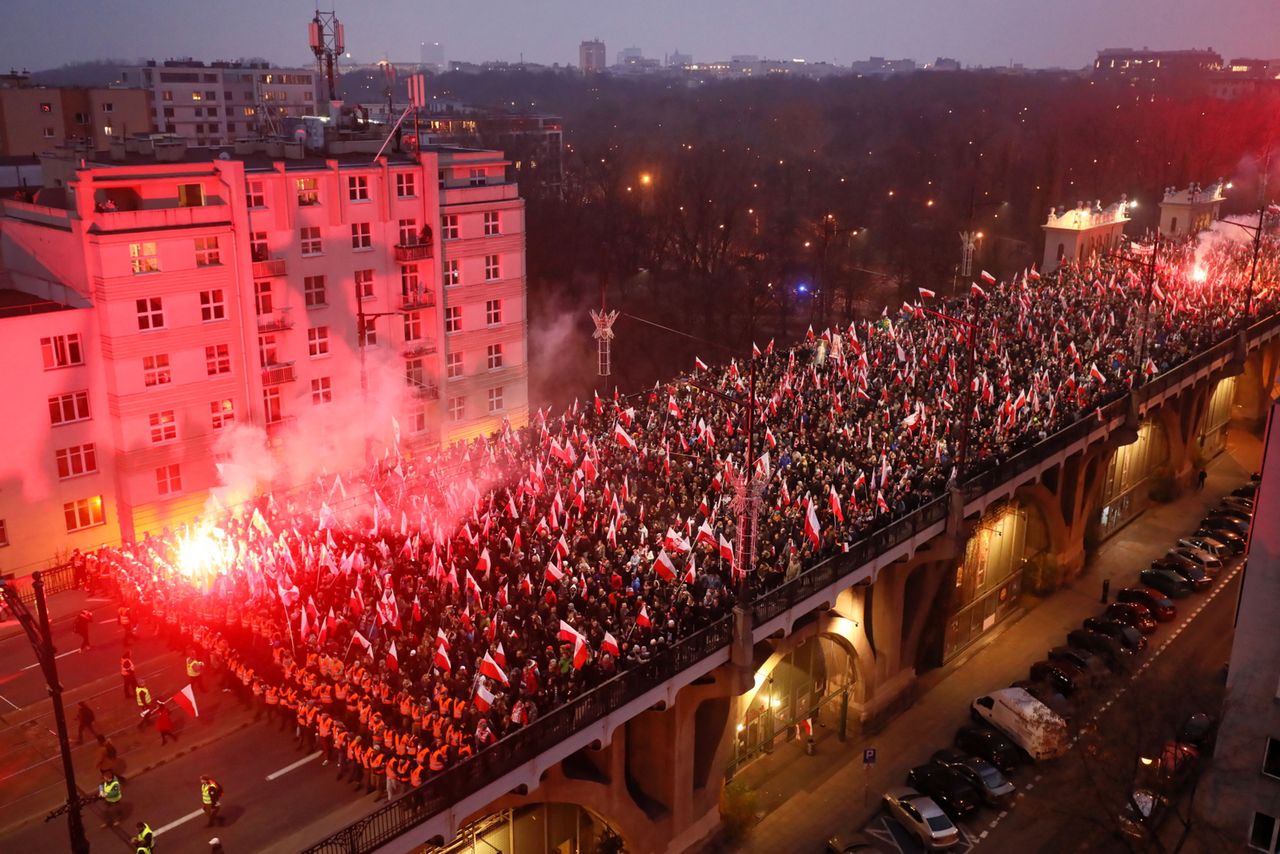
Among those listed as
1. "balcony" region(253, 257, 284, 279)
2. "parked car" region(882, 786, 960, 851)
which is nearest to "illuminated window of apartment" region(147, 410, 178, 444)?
"balcony" region(253, 257, 284, 279)

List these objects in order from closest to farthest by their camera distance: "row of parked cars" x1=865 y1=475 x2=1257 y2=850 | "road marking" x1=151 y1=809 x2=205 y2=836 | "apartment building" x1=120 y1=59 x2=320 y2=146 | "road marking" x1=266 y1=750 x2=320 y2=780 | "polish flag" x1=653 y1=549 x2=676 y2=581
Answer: "road marking" x1=151 y1=809 x2=205 y2=836 < "road marking" x1=266 y1=750 x2=320 y2=780 < "polish flag" x1=653 y1=549 x2=676 y2=581 < "row of parked cars" x1=865 y1=475 x2=1257 y2=850 < "apartment building" x1=120 y1=59 x2=320 y2=146

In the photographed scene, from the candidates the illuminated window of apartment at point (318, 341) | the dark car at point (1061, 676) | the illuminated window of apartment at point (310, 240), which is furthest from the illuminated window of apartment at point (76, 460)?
the dark car at point (1061, 676)

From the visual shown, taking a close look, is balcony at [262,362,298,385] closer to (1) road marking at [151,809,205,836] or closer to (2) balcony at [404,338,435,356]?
(2) balcony at [404,338,435,356]

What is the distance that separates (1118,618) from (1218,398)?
2416 cm

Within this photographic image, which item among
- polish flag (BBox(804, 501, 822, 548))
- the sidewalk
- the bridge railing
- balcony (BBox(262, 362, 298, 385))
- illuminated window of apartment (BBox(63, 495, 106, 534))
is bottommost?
the sidewalk

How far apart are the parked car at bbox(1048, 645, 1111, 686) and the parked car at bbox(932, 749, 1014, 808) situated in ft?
19.6

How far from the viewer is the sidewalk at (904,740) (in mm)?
27875

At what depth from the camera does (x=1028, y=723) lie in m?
30.2

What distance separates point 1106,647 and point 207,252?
32.3 metres

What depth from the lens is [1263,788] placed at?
74.3ft

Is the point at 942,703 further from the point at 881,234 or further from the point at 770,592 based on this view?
the point at 881,234

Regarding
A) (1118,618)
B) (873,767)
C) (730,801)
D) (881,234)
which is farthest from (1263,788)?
(881,234)

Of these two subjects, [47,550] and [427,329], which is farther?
[427,329]

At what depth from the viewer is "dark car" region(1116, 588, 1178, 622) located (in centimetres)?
3750
